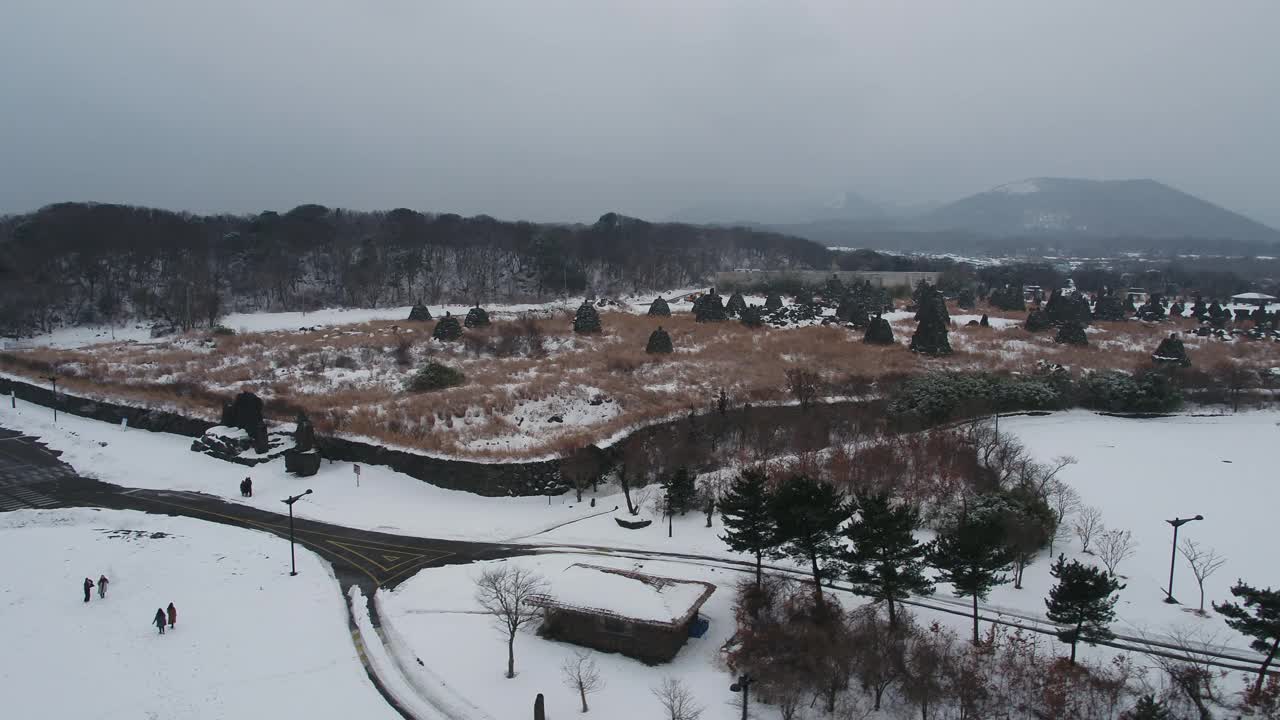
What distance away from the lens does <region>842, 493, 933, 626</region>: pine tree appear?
53.4ft

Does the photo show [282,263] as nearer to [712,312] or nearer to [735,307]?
[712,312]

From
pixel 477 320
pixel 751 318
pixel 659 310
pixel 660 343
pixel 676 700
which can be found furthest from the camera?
pixel 659 310

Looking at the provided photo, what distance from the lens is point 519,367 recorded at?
40500 mm

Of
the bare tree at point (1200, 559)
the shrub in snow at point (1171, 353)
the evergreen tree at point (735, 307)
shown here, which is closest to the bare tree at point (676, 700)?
the bare tree at point (1200, 559)

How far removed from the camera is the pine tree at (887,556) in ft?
53.4

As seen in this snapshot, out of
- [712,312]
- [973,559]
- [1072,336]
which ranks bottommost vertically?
[973,559]

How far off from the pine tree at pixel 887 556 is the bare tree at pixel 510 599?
8.14 metres

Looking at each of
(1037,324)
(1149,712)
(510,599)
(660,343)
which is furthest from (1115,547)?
(1037,324)

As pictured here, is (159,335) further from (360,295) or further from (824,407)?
(824,407)

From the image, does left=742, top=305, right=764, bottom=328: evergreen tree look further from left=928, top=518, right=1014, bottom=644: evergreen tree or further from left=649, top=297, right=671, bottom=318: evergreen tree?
left=928, top=518, right=1014, bottom=644: evergreen tree

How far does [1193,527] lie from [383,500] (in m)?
27.5

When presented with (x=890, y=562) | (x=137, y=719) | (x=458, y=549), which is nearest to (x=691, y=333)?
(x=458, y=549)

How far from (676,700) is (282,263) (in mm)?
67445

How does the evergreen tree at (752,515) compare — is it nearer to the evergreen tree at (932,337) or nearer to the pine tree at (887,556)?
the pine tree at (887,556)
